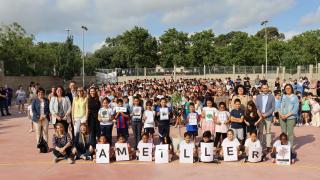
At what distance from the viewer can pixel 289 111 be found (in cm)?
1121

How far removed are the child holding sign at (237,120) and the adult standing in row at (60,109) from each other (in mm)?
4511

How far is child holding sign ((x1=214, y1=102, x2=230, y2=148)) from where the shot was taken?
444 inches

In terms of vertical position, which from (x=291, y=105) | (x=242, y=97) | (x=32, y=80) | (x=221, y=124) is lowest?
(x=221, y=124)

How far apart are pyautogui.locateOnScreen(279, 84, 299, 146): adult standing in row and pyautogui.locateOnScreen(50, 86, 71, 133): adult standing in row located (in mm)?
5876

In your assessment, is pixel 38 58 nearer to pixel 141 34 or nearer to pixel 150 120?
pixel 141 34

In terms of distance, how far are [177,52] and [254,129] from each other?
45.9 metres

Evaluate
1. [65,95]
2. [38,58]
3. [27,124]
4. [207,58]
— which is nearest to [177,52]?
[207,58]

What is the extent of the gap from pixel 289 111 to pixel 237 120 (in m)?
1.43

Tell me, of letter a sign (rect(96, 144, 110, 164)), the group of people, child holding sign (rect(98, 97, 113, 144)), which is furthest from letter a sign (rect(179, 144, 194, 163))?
child holding sign (rect(98, 97, 113, 144))

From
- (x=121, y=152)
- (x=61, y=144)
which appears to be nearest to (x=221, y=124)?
(x=121, y=152)

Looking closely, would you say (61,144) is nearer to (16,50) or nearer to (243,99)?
(243,99)

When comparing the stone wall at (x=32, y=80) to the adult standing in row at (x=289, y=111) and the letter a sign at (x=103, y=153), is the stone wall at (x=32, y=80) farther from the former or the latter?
the adult standing in row at (x=289, y=111)

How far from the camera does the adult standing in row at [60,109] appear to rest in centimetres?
1161

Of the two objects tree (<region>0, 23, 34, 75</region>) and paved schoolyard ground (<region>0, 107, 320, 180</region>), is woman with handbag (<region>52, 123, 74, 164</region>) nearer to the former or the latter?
paved schoolyard ground (<region>0, 107, 320, 180</region>)
